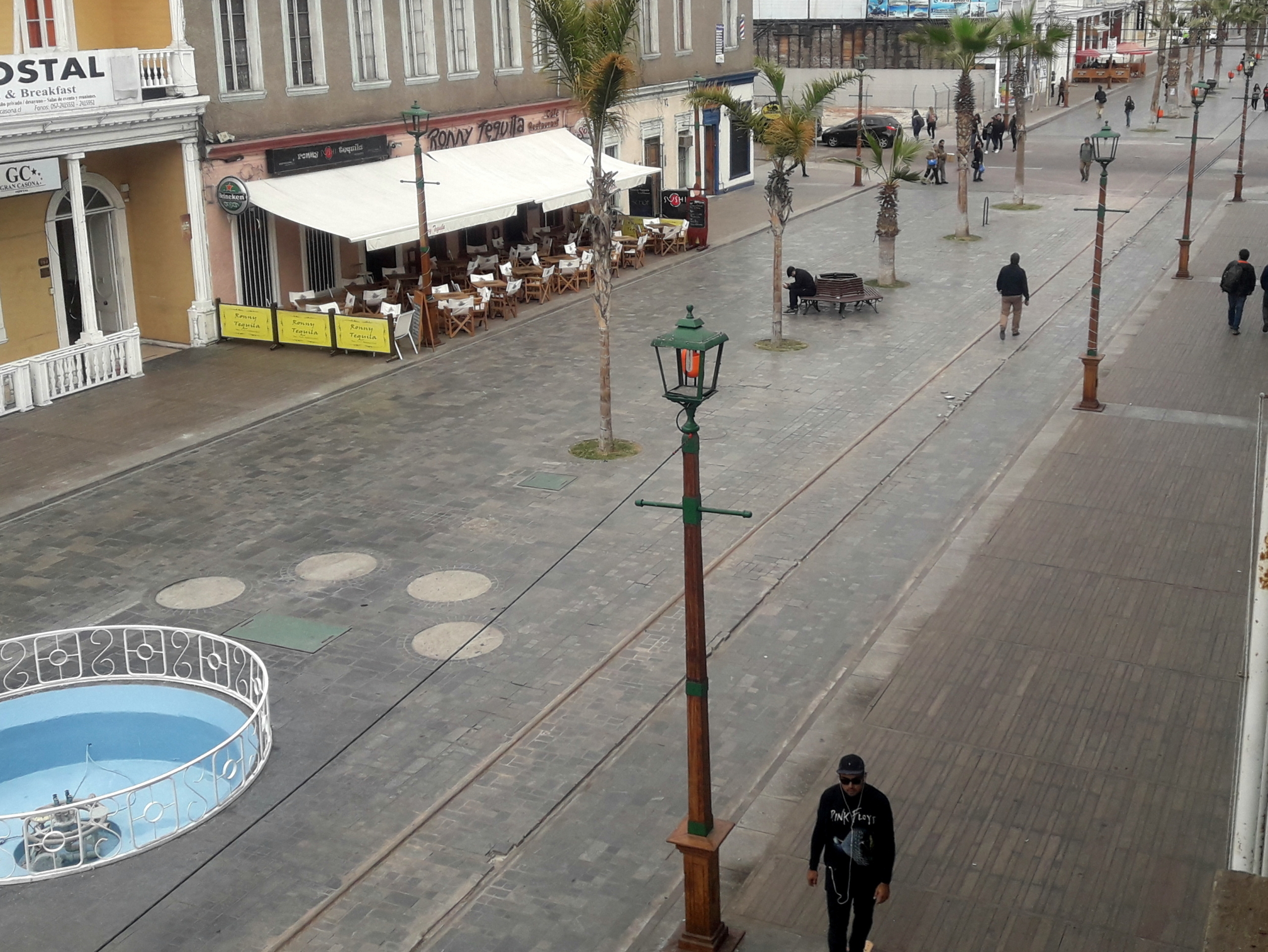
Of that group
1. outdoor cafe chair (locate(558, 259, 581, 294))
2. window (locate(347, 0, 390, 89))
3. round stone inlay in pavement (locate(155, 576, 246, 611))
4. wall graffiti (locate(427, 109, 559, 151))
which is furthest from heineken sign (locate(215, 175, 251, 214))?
round stone inlay in pavement (locate(155, 576, 246, 611))

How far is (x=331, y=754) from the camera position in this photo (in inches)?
460

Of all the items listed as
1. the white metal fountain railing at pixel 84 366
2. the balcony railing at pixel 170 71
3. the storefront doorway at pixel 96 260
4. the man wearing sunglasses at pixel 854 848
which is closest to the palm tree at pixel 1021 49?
the balcony railing at pixel 170 71

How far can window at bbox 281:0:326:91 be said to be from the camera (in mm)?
25688

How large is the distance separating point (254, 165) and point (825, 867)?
19.9 meters

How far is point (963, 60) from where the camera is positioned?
34.8 m

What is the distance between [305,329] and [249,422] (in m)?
4.24

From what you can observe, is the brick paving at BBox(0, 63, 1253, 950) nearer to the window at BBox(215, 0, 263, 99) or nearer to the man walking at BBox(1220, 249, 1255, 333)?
the man walking at BBox(1220, 249, 1255, 333)

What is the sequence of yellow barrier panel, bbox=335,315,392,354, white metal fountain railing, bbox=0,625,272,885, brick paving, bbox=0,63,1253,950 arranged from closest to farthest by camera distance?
1. brick paving, bbox=0,63,1253,950
2. white metal fountain railing, bbox=0,625,272,885
3. yellow barrier panel, bbox=335,315,392,354

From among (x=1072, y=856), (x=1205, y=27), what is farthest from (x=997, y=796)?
(x=1205, y=27)

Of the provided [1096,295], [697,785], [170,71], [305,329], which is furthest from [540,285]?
[697,785]

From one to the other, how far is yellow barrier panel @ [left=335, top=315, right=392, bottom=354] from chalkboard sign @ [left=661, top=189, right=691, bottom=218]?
1277 centimetres

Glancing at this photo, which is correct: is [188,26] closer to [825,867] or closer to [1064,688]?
[1064,688]

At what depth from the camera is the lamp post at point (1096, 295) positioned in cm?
1983

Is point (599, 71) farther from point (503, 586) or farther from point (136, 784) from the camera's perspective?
point (136, 784)
